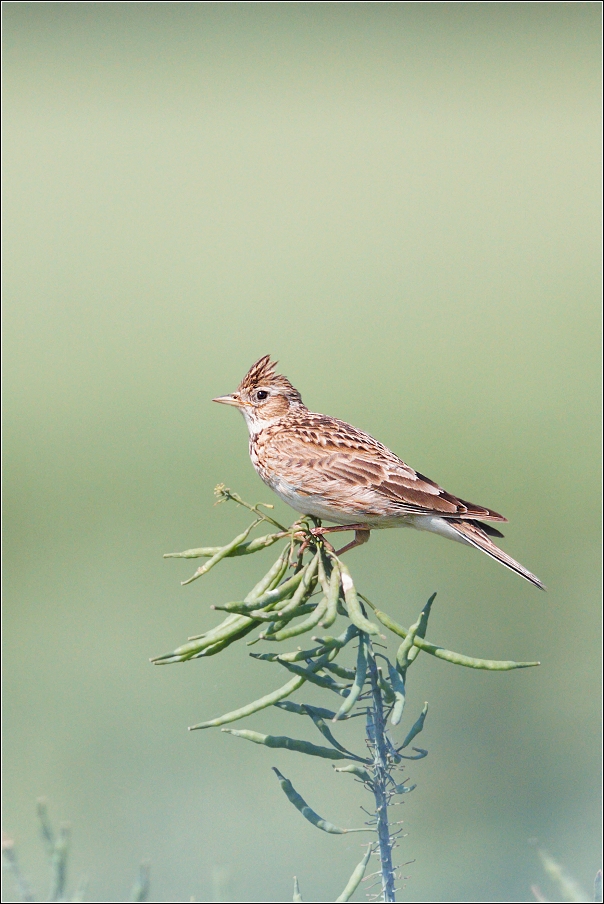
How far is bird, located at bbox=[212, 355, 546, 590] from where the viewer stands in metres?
4.11

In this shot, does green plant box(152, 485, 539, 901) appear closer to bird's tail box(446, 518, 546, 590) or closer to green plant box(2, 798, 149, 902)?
green plant box(2, 798, 149, 902)

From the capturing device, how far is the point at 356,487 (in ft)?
13.7

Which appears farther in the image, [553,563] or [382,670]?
[553,563]

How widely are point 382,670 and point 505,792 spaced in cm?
533

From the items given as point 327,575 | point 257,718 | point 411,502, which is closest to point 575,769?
point 257,718

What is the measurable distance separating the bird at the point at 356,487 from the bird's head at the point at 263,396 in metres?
0.17

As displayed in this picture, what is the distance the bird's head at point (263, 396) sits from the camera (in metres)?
4.97

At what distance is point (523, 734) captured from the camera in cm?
765

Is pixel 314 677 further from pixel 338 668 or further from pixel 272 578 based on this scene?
pixel 272 578

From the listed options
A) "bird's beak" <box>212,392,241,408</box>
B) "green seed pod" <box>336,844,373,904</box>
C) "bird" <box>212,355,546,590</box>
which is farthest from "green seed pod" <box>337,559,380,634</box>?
"bird's beak" <box>212,392,241,408</box>

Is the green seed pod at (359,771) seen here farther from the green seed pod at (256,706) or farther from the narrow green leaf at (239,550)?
the narrow green leaf at (239,550)

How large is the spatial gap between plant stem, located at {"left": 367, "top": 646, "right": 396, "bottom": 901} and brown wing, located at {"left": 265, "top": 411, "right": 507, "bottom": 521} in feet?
6.37

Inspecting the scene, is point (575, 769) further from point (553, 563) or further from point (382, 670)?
point (382, 670)

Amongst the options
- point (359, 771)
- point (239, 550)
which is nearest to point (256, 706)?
point (359, 771)
